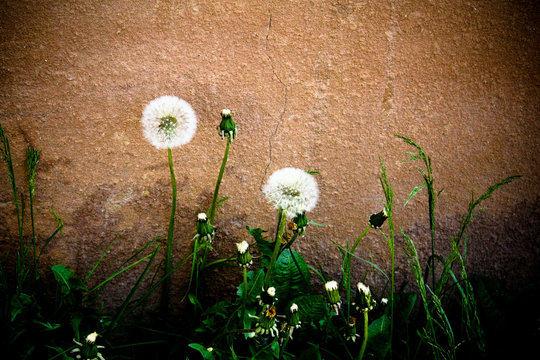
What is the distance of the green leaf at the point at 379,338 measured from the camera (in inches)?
48.3

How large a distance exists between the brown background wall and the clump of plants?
8cm

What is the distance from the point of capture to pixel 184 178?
141 centimetres

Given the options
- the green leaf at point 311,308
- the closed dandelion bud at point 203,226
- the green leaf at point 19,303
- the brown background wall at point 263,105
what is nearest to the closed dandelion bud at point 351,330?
the green leaf at point 311,308

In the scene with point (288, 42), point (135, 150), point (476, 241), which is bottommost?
point (476, 241)

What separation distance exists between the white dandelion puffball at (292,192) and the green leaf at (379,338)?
562mm

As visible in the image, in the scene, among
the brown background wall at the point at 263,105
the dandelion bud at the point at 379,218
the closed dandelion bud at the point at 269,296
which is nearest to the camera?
the closed dandelion bud at the point at 269,296

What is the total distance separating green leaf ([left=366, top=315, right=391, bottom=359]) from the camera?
123 centimetres

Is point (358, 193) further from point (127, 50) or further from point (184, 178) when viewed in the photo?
point (127, 50)

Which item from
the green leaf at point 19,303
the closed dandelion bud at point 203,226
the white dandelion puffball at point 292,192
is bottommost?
the green leaf at point 19,303

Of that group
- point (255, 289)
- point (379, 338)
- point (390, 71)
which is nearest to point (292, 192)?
point (255, 289)

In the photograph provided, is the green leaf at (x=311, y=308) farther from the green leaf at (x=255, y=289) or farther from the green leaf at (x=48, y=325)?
the green leaf at (x=48, y=325)

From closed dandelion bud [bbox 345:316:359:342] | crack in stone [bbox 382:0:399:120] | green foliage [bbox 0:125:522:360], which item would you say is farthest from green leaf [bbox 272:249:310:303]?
crack in stone [bbox 382:0:399:120]

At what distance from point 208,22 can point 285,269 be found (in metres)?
1.02

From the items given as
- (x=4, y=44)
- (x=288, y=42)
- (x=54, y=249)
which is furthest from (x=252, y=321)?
(x=4, y=44)
